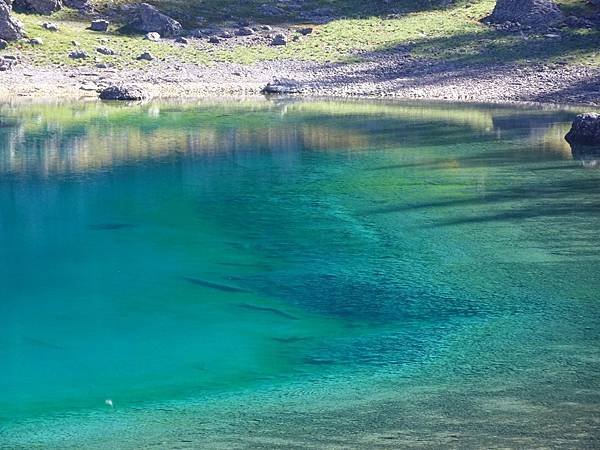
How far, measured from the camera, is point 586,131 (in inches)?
1591

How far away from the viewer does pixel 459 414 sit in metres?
14.6

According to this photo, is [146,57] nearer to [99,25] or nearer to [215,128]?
[99,25]

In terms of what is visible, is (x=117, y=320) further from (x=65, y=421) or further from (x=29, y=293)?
(x=65, y=421)

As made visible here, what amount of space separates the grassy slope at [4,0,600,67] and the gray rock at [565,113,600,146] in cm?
2055

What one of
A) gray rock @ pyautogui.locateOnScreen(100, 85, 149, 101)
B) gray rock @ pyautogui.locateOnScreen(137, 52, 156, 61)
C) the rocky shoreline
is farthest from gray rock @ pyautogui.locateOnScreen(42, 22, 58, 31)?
gray rock @ pyautogui.locateOnScreen(100, 85, 149, 101)

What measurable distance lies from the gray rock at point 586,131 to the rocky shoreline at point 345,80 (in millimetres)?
13832

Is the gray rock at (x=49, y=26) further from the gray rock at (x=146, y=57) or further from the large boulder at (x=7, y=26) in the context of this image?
the gray rock at (x=146, y=57)

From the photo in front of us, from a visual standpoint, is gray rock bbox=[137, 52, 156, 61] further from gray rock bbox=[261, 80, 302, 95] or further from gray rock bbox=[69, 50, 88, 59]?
gray rock bbox=[261, 80, 302, 95]

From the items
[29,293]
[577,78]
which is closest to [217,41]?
[577,78]

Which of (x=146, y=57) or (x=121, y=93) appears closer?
(x=121, y=93)

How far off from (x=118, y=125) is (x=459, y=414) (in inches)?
1330

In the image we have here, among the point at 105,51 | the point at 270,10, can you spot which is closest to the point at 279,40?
the point at 270,10

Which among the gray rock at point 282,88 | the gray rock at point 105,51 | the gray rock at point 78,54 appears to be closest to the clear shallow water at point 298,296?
the gray rock at point 282,88

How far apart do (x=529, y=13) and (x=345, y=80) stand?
1695 centimetres
